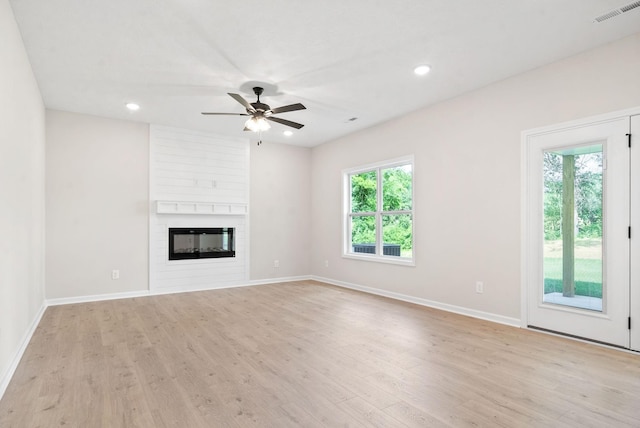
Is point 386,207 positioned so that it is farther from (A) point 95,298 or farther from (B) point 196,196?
(A) point 95,298

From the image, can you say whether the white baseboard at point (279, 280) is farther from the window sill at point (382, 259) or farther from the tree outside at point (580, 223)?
the tree outside at point (580, 223)

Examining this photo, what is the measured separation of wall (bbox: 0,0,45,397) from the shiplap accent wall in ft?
5.47

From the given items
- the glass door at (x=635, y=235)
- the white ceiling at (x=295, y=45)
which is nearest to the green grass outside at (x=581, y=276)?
Result: the glass door at (x=635, y=235)

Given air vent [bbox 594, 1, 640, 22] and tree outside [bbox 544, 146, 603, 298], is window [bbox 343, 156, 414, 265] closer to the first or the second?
tree outside [bbox 544, 146, 603, 298]

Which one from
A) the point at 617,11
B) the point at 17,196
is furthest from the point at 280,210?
the point at 617,11

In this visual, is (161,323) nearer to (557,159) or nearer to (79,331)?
(79,331)

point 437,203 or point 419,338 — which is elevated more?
point 437,203

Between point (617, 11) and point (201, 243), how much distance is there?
6.02m

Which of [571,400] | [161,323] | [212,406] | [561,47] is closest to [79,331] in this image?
[161,323]

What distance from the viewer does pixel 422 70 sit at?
375 centimetres

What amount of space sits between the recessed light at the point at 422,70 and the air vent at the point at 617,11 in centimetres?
140

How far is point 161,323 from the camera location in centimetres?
404

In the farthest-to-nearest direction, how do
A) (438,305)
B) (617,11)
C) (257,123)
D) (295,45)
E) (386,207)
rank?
(386,207), (438,305), (257,123), (295,45), (617,11)

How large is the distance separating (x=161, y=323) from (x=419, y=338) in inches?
113
